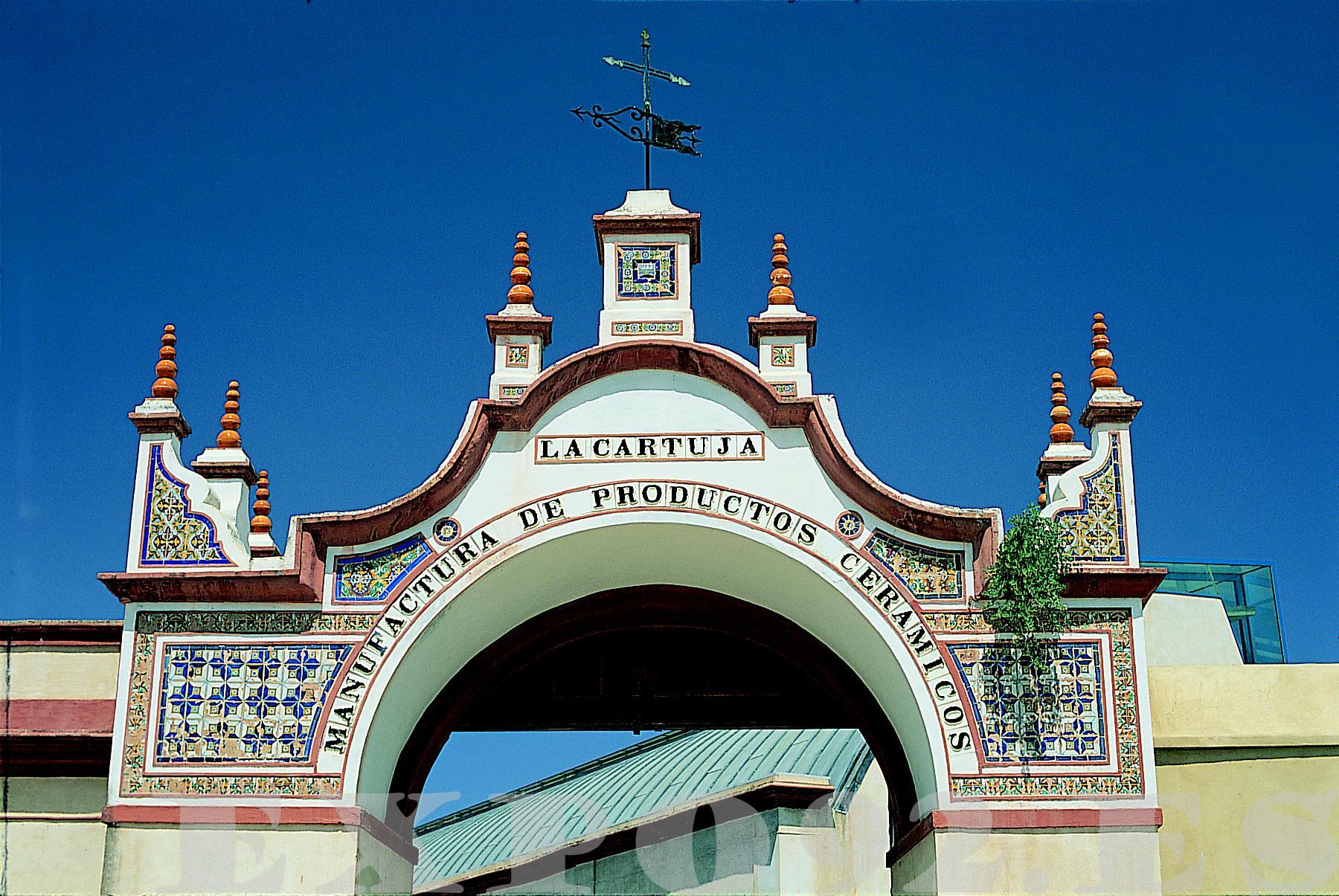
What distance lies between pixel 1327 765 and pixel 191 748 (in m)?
9.19

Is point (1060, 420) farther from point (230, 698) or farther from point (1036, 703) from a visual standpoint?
point (230, 698)

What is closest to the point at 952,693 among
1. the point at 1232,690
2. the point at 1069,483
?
the point at 1069,483

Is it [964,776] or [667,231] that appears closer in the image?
[964,776]

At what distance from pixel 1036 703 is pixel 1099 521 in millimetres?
1523

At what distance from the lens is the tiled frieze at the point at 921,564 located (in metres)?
13.6

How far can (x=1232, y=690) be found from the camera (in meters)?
14.7

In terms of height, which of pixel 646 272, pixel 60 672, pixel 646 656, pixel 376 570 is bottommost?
pixel 60 672

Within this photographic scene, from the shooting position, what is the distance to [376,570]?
13.8 m

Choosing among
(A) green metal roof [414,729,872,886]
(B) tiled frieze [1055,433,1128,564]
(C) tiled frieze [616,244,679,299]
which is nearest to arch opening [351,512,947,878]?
(B) tiled frieze [1055,433,1128,564]

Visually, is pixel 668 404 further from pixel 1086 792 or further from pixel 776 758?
pixel 776 758

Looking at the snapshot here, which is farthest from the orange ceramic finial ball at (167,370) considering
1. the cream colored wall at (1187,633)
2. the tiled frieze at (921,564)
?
the cream colored wall at (1187,633)

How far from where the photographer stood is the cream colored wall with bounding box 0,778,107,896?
46.8ft

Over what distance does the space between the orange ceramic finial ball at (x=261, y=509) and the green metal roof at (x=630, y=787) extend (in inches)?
264

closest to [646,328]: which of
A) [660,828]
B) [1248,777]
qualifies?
[1248,777]
